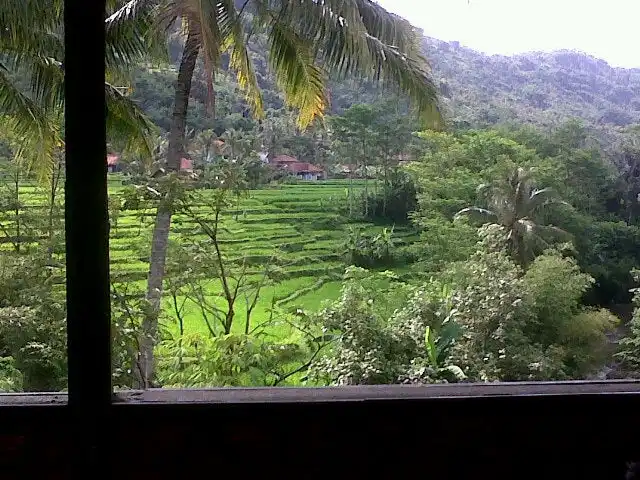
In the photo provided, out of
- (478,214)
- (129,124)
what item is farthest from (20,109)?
(478,214)

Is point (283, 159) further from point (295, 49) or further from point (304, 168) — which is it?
point (295, 49)

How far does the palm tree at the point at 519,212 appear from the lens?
3.25 metres

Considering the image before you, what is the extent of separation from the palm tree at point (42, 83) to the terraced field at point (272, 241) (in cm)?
34

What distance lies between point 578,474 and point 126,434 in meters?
0.85

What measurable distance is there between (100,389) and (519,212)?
105 inches

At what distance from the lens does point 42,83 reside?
4.45 meters

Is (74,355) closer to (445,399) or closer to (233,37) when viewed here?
(445,399)

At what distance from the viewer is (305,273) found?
4.12 m

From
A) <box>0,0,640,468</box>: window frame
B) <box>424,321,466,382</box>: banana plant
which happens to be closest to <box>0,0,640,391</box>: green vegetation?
<box>424,321,466,382</box>: banana plant

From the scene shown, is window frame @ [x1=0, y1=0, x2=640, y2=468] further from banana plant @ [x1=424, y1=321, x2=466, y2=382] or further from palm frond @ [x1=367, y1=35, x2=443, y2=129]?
palm frond @ [x1=367, y1=35, x2=443, y2=129]

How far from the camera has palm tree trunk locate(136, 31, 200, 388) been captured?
366 centimetres

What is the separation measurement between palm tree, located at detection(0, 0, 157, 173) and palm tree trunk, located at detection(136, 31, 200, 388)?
0.37 m

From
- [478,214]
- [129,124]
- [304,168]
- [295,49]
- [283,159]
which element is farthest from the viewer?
[295,49]

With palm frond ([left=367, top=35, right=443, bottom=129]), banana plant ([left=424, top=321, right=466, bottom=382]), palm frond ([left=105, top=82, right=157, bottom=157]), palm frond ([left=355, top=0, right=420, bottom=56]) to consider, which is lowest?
banana plant ([left=424, top=321, right=466, bottom=382])
